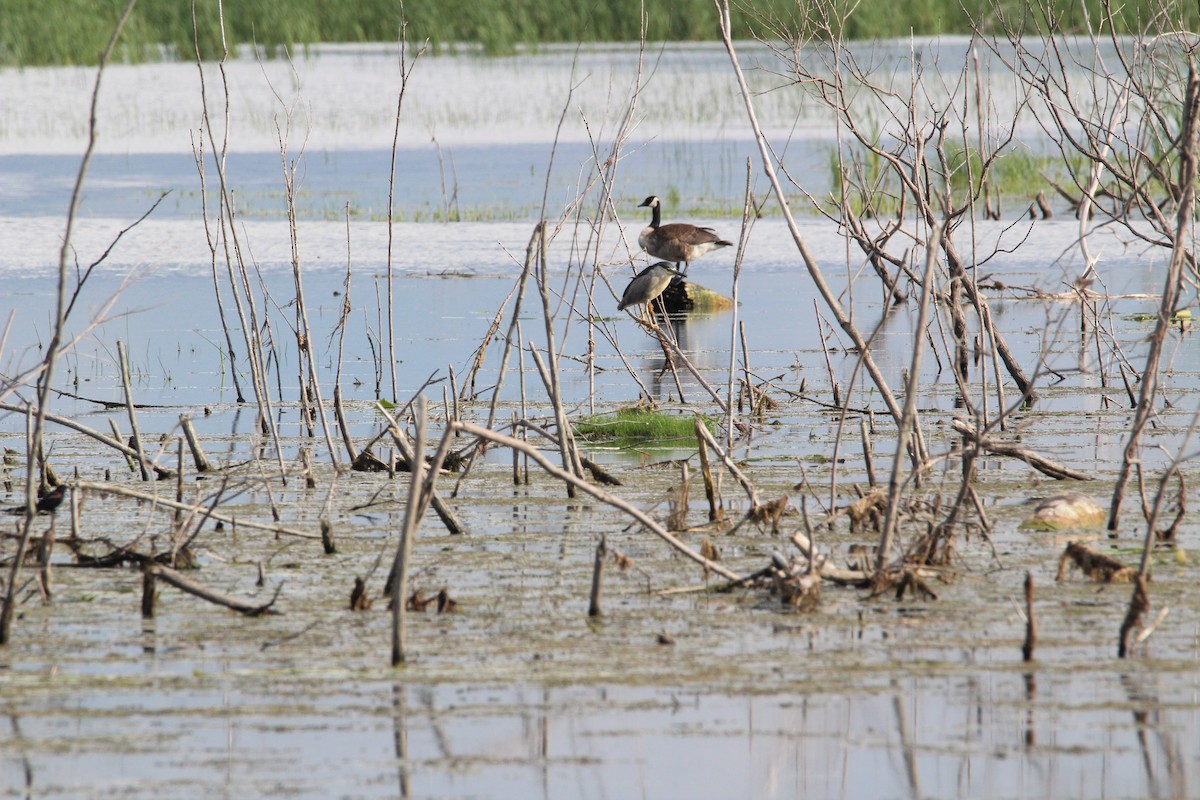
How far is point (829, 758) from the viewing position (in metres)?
3.26

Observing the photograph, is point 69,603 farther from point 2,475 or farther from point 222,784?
point 2,475

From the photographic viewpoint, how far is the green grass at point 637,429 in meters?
7.11

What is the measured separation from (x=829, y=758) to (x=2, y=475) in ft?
13.8

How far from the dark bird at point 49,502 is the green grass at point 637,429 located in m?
2.34

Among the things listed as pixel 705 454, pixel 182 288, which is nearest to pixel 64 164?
pixel 182 288

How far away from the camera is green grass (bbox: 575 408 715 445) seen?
7.11 meters

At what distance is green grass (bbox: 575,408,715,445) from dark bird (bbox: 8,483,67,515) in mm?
2340

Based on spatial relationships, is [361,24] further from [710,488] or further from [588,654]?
[588,654]

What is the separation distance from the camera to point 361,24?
34469mm

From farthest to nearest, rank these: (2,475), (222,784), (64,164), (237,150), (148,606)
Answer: (237,150)
(64,164)
(2,475)
(148,606)
(222,784)

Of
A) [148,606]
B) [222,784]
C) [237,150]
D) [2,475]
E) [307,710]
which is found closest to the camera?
[222,784]

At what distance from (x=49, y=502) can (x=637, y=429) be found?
258 centimetres

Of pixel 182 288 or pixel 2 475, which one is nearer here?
pixel 2 475

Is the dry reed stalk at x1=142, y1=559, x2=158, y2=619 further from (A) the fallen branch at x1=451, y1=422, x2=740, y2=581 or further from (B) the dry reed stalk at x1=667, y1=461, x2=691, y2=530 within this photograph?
(B) the dry reed stalk at x1=667, y1=461, x2=691, y2=530
